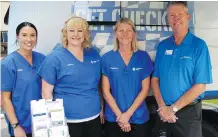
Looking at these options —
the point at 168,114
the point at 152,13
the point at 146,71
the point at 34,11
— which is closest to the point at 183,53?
the point at 146,71

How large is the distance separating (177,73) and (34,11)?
1688 millimetres

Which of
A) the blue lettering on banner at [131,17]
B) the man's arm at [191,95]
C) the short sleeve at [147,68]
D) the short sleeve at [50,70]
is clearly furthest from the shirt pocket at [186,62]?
the short sleeve at [50,70]

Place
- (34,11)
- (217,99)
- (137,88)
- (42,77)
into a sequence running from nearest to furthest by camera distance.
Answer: (42,77) < (137,88) < (34,11) < (217,99)

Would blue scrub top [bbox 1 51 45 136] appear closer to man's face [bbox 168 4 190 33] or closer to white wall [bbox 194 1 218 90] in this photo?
man's face [bbox 168 4 190 33]

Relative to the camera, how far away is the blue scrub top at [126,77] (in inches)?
107

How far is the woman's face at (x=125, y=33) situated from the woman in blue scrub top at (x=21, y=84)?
82cm

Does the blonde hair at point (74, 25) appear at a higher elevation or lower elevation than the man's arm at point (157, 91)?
higher

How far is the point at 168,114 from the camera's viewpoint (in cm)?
263

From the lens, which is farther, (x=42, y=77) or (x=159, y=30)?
(x=159, y=30)

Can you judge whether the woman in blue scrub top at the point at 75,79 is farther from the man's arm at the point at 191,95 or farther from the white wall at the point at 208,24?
the white wall at the point at 208,24

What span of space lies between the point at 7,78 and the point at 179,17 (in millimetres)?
1674

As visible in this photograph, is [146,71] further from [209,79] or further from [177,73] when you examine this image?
[209,79]

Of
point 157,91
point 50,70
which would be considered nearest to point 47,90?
point 50,70

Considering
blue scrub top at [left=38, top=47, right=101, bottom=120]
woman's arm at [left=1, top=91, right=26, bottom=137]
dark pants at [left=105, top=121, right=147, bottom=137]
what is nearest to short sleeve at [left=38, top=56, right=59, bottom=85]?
blue scrub top at [left=38, top=47, right=101, bottom=120]
